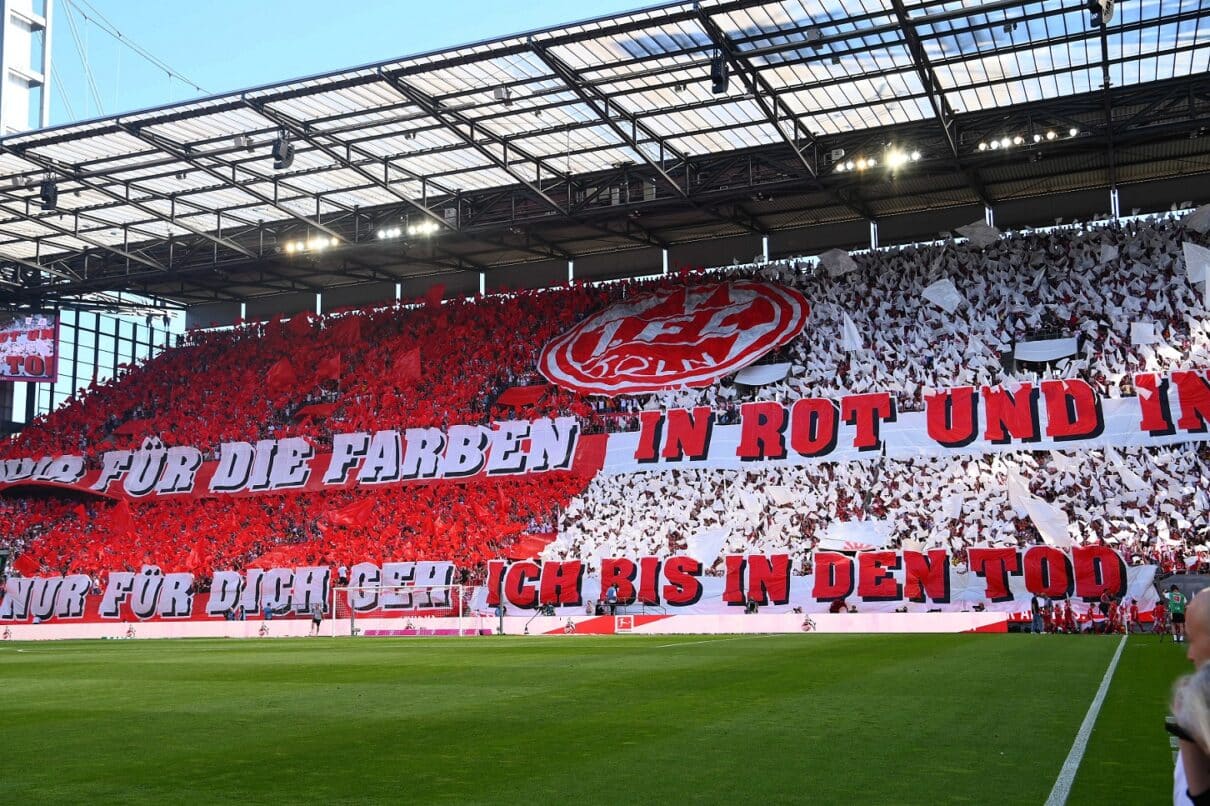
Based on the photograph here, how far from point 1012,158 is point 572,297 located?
639 inches

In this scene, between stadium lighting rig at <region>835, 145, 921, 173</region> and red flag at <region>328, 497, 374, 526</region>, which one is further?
red flag at <region>328, 497, 374, 526</region>

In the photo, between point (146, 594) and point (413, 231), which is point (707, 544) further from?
point (146, 594)

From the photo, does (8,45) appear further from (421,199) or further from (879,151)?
(879,151)

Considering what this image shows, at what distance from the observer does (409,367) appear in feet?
146

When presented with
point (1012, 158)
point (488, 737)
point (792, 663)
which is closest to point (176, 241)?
point (1012, 158)

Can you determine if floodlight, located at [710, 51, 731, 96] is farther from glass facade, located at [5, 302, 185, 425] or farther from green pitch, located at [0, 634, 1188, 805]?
glass facade, located at [5, 302, 185, 425]

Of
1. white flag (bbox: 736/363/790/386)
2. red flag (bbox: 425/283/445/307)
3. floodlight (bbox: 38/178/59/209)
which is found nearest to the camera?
floodlight (bbox: 38/178/59/209)

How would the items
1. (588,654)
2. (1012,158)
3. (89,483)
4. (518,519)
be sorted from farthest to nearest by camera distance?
1. (89,483)
2. (518,519)
3. (1012,158)
4. (588,654)

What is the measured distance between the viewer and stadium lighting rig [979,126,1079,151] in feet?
110

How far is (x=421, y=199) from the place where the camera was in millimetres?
39844

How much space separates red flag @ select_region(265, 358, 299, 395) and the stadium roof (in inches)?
162

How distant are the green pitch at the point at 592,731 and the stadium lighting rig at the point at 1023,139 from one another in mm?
18949

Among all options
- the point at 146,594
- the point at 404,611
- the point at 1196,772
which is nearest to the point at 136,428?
the point at 146,594

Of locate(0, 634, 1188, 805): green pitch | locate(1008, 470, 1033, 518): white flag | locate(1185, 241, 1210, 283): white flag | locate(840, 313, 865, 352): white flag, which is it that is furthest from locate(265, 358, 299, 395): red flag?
locate(1185, 241, 1210, 283): white flag
